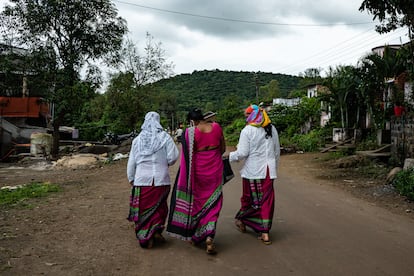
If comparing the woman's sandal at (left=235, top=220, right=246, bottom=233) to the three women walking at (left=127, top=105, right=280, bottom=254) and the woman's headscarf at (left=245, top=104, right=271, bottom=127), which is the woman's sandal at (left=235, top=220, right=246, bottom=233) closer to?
the three women walking at (left=127, top=105, right=280, bottom=254)

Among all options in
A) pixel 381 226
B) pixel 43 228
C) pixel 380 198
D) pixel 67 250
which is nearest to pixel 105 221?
pixel 43 228

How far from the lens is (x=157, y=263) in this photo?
177 inches

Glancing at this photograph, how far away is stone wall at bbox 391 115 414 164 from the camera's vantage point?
464 inches

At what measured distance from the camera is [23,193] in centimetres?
900

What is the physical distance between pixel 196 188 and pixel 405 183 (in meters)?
5.90

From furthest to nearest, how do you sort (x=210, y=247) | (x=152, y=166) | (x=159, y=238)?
(x=159, y=238), (x=152, y=166), (x=210, y=247)

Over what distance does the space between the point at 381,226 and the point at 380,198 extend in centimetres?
277

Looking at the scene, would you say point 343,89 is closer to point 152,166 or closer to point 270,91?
point 152,166

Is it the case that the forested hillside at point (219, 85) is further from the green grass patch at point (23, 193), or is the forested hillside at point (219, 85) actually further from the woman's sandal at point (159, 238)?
the woman's sandal at point (159, 238)

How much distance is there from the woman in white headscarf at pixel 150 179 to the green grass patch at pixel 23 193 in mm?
3834

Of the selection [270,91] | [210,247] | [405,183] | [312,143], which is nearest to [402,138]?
[405,183]

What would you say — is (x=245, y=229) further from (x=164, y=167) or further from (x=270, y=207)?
(x=164, y=167)

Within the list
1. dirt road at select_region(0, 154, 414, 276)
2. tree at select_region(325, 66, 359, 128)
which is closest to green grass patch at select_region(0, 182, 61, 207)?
dirt road at select_region(0, 154, 414, 276)

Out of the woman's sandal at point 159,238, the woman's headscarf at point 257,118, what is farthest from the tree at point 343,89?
the woman's sandal at point 159,238
